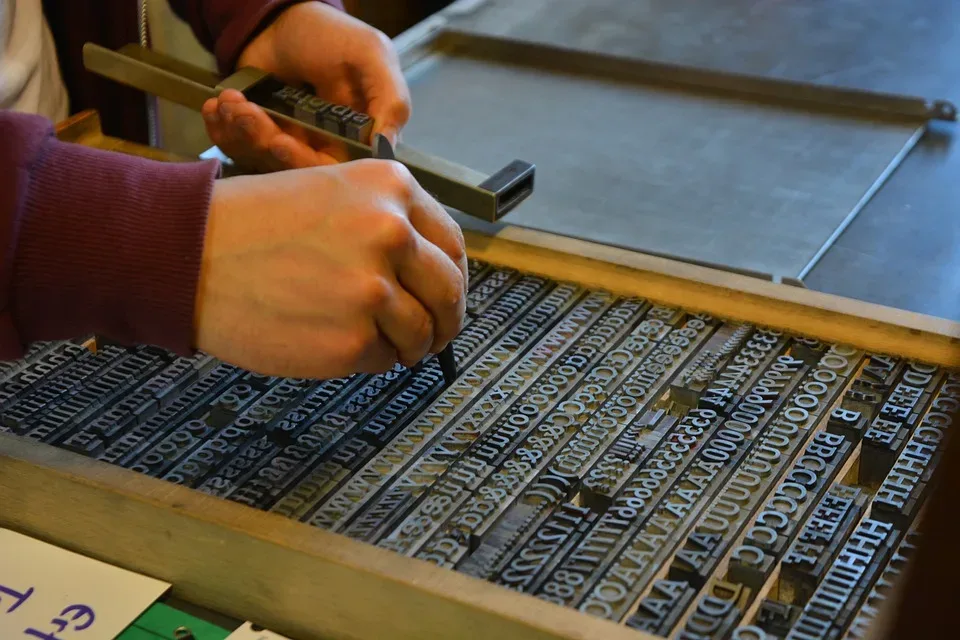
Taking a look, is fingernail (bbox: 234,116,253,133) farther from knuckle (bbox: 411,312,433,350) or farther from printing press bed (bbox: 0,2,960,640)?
knuckle (bbox: 411,312,433,350)

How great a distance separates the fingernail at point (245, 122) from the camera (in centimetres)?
130

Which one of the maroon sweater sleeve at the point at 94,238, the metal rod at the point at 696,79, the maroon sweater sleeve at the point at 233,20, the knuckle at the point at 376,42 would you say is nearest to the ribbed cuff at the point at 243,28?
the maroon sweater sleeve at the point at 233,20

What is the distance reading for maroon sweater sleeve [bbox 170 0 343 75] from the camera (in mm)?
1484

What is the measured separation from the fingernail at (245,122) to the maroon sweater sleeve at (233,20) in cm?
23

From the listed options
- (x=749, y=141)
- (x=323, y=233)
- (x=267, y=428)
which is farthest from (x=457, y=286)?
(x=749, y=141)

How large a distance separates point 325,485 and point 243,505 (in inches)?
3.5

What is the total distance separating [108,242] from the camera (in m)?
0.89

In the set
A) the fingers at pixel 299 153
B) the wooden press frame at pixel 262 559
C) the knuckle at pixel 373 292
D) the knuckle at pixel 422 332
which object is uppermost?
the knuckle at pixel 373 292

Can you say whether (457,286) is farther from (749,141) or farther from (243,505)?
(749,141)

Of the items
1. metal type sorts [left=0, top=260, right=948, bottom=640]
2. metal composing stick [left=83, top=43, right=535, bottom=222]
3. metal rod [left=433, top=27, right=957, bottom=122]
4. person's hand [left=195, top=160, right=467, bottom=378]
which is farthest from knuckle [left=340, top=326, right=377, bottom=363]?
metal rod [left=433, top=27, right=957, bottom=122]

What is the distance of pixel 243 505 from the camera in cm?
90

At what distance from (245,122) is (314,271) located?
471mm

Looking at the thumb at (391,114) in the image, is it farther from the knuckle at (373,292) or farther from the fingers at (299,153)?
the knuckle at (373,292)

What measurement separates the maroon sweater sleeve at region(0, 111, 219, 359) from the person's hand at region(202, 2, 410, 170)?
0.41m
